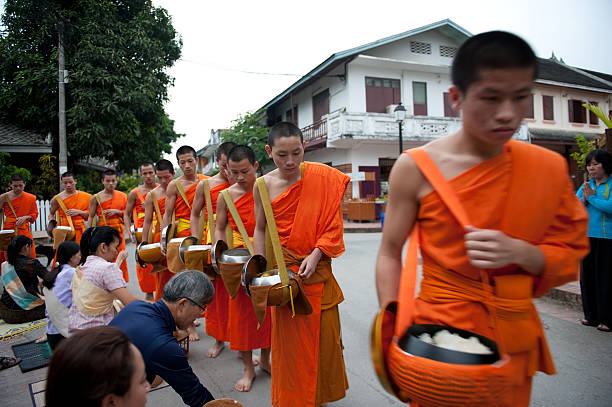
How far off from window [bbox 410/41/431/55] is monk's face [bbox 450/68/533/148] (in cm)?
2122

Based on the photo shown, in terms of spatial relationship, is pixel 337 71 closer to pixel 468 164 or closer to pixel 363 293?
pixel 363 293

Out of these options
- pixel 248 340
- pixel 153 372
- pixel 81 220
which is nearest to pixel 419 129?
pixel 81 220

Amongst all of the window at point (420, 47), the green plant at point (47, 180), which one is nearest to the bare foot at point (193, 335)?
the green plant at point (47, 180)

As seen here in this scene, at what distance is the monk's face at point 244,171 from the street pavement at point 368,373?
1750 mm

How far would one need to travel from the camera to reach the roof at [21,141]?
13836mm

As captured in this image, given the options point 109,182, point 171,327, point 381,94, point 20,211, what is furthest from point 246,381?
point 381,94

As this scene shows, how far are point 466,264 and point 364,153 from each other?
1819 cm

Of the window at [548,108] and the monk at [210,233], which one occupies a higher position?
the window at [548,108]

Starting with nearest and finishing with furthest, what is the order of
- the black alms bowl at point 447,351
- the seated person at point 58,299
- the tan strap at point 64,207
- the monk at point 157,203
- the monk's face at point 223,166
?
the black alms bowl at point 447,351, the seated person at point 58,299, the monk's face at point 223,166, the monk at point 157,203, the tan strap at point 64,207

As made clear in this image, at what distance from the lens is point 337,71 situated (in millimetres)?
19688

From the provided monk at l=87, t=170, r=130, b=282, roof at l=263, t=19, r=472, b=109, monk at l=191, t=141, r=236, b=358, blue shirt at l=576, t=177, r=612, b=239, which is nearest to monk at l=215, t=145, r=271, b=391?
monk at l=191, t=141, r=236, b=358

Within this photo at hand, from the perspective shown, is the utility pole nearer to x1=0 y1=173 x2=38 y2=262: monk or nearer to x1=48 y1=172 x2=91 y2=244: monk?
x1=0 y1=173 x2=38 y2=262: monk

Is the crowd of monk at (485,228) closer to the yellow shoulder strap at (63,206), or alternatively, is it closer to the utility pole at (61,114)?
the yellow shoulder strap at (63,206)

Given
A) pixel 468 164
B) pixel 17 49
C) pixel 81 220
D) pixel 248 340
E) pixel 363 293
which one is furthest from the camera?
pixel 17 49
